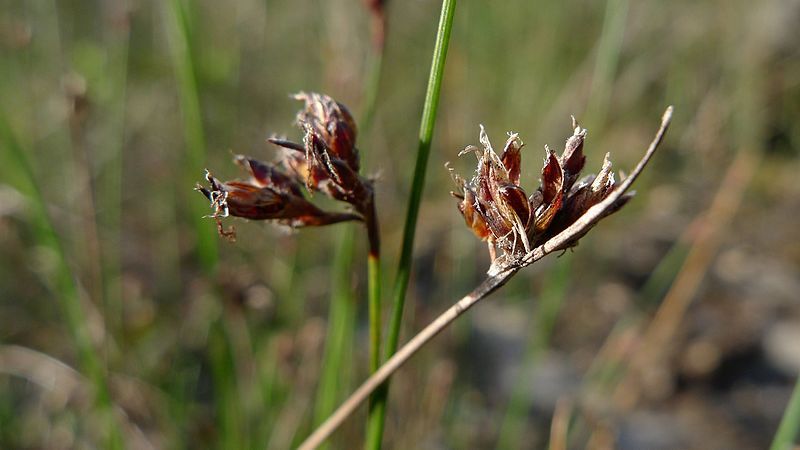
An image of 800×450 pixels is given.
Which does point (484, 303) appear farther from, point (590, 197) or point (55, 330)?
point (590, 197)

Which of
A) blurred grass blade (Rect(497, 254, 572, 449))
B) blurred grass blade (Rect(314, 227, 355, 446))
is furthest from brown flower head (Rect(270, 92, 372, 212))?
blurred grass blade (Rect(497, 254, 572, 449))

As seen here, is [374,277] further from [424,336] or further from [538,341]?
[538,341]

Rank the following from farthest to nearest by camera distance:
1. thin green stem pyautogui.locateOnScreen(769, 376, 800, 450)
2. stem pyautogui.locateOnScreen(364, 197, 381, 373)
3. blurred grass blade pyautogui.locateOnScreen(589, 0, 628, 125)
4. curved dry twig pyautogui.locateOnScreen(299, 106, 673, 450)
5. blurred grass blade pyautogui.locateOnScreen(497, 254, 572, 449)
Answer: blurred grass blade pyautogui.locateOnScreen(497, 254, 572, 449), blurred grass blade pyautogui.locateOnScreen(589, 0, 628, 125), thin green stem pyautogui.locateOnScreen(769, 376, 800, 450), stem pyautogui.locateOnScreen(364, 197, 381, 373), curved dry twig pyautogui.locateOnScreen(299, 106, 673, 450)

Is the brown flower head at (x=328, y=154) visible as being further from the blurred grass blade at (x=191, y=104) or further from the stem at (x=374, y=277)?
the blurred grass blade at (x=191, y=104)

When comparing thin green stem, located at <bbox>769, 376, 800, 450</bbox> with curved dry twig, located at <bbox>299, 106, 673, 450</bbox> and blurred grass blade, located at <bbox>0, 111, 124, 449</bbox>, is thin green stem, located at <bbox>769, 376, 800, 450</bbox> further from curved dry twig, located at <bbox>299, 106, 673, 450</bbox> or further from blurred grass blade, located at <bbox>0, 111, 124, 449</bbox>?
blurred grass blade, located at <bbox>0, 111, 124, 449</bbox>

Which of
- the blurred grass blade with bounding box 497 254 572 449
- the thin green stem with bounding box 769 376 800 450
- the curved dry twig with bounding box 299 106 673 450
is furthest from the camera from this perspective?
the blurred grass blade with bounding box 497 254 572 449

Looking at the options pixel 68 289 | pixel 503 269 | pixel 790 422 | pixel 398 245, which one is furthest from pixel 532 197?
pixel 398 245

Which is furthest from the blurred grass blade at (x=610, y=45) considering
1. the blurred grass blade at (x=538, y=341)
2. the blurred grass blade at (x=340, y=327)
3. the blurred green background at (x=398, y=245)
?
the blurred grass blade at (x=340, y=327)

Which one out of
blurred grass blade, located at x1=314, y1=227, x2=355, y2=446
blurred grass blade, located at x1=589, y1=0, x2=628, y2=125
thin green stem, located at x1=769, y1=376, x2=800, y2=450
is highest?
blurred grass blade, located at x1=589, y1=0, x2=628, y2=125
